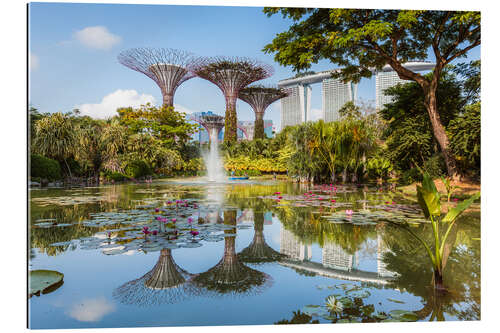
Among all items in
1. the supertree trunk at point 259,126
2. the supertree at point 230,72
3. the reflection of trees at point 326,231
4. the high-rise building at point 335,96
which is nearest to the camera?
the reflection of trees at point 326,231

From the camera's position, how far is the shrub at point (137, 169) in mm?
10328

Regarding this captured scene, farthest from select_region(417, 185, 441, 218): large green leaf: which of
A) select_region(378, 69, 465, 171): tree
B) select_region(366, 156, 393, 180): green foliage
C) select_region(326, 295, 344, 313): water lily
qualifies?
select_region(366, 156, 393, 180): green foliage

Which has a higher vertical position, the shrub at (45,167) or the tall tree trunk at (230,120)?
the tall tree trunk at (230,120)

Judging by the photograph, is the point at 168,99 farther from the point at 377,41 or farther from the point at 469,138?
the point at 469,138

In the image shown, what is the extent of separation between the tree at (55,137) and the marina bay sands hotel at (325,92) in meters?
6.40

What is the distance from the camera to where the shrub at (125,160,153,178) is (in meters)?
10.3

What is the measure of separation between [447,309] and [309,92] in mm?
6477

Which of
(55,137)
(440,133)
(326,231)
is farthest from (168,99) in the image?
(326,231)

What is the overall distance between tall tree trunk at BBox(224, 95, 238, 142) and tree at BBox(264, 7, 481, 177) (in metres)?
7.80

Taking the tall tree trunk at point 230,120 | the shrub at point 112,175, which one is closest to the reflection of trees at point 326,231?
the shrub at point 112,175

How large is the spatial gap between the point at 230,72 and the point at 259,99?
4856mm

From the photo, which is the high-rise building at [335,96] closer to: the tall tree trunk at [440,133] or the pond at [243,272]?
the tall tree trunk at [440,133]
